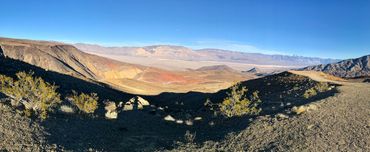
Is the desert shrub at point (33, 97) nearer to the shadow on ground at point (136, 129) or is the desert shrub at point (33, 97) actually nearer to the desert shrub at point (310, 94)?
the shadow on ground at point (136, 129)

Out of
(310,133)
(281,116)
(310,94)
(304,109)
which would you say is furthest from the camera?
(310,94)

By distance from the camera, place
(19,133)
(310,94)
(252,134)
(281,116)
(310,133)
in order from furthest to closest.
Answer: (310,94) → (281,116) → (252,134) → (310,133) → (19,133)

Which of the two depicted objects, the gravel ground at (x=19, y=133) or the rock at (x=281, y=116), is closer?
the gravel ground at (x=19, y=133)

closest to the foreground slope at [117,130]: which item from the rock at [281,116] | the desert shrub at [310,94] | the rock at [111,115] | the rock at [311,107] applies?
the rock at [111,115]

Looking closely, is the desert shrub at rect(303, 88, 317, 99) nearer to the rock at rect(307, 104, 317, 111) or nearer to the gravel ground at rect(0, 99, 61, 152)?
the rock at rect(307, 104, 317, 111)

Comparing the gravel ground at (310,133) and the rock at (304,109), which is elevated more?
the rock at (304,109)

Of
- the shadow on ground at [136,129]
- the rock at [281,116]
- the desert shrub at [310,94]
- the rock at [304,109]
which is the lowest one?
the shadow on ground at [136,129]

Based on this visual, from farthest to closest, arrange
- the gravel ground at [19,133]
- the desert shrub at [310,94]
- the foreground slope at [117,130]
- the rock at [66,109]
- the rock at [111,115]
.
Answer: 1. the desert shrub at [310,94]
2. the rock at [111,115]
3. the rock at [66,109]
4. the foreground slope at [117,130]
5. the gravel ground at [19,133]

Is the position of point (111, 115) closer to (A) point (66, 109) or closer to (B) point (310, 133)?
(A) point (66, 109)

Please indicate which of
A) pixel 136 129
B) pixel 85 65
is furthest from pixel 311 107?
pixel 85 65

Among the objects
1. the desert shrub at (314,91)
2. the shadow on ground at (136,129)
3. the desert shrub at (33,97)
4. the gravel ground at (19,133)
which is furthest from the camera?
the desert shrub at (314,91)

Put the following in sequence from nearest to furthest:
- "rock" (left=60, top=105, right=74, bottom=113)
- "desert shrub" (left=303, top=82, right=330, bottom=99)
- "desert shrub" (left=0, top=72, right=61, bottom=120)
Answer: "desert shrub" (left=0, top=72, right=61, bottom=120) → "rock" (left=60, top=105, right=74, bottom=113) → "desert shrub" (left=303, top=82, right=330, bottom=99)

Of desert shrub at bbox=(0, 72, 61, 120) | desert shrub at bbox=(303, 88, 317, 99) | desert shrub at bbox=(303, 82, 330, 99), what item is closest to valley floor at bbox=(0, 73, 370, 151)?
desert shrub at bbox=(0, 72, 61, 120)

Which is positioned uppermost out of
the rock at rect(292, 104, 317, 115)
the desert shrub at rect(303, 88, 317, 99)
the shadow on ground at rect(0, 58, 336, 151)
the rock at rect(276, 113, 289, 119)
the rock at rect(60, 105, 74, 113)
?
the desert shrub at rect(303, 88, 317, 99)
